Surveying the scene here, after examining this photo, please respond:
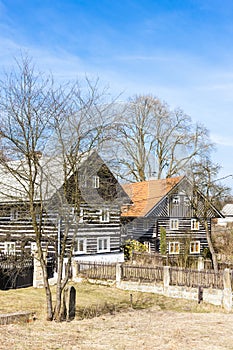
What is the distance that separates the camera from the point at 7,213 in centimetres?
1056

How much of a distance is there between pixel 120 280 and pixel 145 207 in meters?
3.43

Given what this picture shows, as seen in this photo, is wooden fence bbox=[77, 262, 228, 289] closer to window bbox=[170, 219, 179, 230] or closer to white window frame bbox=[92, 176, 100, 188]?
white window frame bbox=[92, 176, 100, 188]

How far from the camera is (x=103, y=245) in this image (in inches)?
936

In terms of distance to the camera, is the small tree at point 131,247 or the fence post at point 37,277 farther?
the small tree at point 131,247

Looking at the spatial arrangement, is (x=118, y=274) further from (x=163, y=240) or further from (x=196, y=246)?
(x=196, y=246)

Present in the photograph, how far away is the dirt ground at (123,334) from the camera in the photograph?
6910mm

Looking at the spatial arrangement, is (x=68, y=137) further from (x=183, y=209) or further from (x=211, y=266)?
(x=183, y=209)

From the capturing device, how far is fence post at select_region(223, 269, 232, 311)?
14102 millimetres

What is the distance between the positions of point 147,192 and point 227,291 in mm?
4502

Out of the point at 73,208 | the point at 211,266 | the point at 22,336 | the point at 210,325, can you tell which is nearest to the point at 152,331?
the point at 210,325

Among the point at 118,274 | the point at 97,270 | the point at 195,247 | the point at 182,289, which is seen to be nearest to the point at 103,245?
the point at 97,270

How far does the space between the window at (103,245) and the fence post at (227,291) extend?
10.2 meters

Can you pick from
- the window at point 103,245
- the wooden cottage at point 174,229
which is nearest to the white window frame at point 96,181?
the wooden cottage at point 174,229

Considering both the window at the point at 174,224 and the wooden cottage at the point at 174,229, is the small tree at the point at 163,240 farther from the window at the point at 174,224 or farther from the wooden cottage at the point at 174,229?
the window at the point at 174,224
